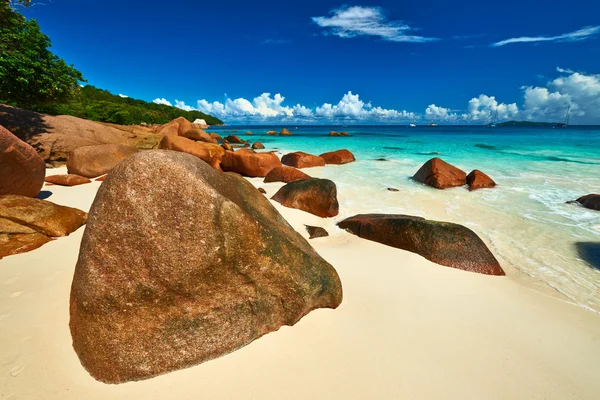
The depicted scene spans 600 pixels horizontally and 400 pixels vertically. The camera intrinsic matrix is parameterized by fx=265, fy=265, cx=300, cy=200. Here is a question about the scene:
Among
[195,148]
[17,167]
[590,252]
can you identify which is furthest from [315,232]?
[195,148]

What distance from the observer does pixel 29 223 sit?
4566 mm

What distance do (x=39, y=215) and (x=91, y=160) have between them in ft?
26.1

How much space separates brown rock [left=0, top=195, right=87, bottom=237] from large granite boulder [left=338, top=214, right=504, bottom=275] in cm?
606

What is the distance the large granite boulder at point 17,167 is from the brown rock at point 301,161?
12471 millimetres

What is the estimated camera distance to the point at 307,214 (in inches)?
294

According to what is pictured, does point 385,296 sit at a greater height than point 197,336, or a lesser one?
lesser

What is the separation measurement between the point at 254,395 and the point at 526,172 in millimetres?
20381

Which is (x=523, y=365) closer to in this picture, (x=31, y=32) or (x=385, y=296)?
(x=385, y=296)

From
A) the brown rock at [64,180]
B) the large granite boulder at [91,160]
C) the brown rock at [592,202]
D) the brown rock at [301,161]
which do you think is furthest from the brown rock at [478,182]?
the brown rock at [64,180]

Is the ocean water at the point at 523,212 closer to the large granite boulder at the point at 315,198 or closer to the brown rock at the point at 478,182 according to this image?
the brown rock at the point at 478,182

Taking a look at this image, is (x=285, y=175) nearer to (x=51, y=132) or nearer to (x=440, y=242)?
(x=440, y=242)

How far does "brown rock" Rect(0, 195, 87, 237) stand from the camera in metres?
4.49

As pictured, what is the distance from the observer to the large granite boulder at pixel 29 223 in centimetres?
423

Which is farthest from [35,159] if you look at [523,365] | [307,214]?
[523,365]
